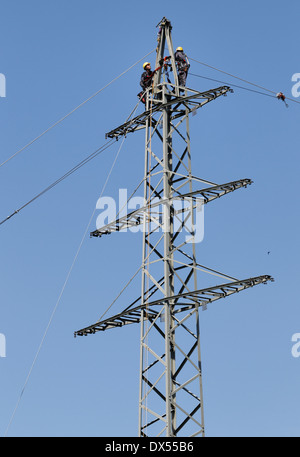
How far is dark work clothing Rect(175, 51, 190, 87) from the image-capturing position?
93.6 ft

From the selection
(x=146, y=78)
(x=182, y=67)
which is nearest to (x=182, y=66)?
(x=182, y=67)

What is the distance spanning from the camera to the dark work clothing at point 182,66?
2853cm

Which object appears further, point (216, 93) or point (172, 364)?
point (216, 93)

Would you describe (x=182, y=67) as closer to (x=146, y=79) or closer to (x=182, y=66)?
(x=182, y=66)

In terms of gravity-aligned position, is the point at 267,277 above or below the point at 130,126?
below

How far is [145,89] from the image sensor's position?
94.5 ft

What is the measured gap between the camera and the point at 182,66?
2858 centimetres

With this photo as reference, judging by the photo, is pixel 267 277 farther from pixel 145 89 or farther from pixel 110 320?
pixel 145 89
